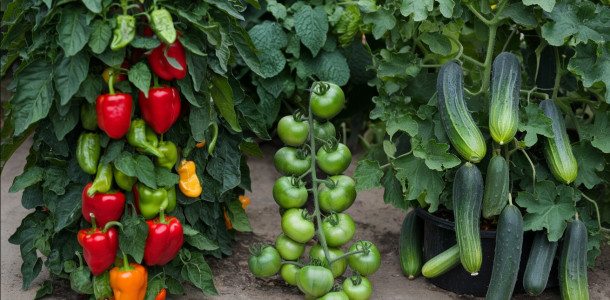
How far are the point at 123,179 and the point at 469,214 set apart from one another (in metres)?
1.35

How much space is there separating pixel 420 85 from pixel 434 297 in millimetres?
942

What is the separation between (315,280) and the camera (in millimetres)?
3361

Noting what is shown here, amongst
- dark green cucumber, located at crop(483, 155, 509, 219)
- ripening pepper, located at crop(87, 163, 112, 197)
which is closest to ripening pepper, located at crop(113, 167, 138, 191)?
ripening pepper, located at crop(87, 163, 112, 197)

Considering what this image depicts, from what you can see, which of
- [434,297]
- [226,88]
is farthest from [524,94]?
[226,88]

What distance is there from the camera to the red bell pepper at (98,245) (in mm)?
3182

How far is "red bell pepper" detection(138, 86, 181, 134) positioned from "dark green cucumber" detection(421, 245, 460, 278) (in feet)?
4.06

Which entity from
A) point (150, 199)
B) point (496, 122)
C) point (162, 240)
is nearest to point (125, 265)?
point (162, 240)

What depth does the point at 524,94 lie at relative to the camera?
12.2 ft

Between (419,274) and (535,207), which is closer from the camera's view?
(535,207)

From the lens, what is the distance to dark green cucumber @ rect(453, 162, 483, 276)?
3346mm

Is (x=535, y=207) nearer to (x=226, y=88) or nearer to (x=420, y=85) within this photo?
(x=420, y=85)

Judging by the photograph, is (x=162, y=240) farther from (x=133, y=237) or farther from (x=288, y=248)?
(x=288, y=248)

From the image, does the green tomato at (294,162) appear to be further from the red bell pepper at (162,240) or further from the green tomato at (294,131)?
the red bell pepper at (162,240)

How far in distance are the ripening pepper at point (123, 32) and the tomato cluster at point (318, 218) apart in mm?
966
